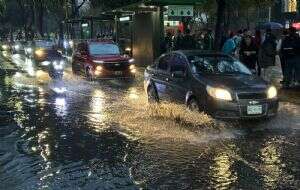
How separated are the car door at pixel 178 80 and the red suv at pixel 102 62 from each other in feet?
31.5

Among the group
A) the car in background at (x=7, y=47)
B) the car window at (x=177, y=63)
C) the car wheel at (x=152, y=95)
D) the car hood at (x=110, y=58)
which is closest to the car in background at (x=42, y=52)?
the car hood at (x=110, y=58)

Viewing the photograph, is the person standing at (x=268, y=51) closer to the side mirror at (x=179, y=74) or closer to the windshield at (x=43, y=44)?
the side mirror at (x=179, y=74)

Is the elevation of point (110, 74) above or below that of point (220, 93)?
below

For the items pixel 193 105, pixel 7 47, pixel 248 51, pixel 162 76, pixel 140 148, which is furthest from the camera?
pixel 7 47

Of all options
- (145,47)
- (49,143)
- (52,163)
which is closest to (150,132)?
(49,143)

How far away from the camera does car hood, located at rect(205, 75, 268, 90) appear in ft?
38.1

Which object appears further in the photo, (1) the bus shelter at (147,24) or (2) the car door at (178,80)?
(1) the bus shelter at (147,24)

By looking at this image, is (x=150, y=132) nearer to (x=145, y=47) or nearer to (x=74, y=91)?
(x=74, y=91)

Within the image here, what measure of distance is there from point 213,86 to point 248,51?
296 inches

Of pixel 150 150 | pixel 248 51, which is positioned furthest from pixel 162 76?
pixel 248 51

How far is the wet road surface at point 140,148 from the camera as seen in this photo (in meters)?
7.64

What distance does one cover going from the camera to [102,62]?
2292 cm

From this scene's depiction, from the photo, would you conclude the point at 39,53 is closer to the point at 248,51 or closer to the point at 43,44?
the point at 43,44

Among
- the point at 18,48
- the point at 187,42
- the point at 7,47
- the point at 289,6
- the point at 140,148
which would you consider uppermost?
the point at 289,6
